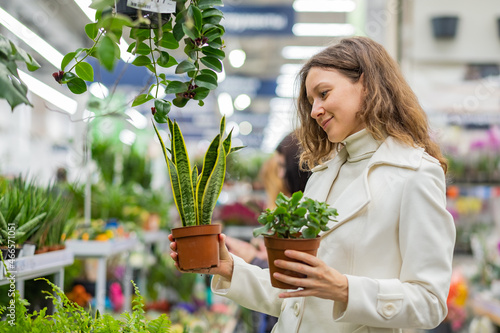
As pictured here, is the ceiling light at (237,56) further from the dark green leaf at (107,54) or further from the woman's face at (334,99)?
the dark green leaf at (107,54)

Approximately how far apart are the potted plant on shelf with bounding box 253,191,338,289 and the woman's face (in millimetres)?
343

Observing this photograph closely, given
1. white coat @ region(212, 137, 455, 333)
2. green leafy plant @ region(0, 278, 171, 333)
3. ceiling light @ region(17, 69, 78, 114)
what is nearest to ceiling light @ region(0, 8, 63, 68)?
ceiling light @ region(17, 69, 78, 114)

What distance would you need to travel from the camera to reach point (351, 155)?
1596 mm

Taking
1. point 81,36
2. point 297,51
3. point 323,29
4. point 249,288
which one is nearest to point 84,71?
point 249,288

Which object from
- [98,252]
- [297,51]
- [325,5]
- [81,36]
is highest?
A: [297,51]

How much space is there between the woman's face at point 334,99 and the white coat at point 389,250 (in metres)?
0.12

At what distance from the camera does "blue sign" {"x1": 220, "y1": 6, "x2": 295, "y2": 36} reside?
4.96 meters

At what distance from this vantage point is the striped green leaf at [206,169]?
1401mm

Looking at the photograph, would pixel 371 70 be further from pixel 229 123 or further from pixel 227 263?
pixel 229 123

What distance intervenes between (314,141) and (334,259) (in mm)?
511

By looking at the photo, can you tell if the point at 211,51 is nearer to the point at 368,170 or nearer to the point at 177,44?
the point at 177,44

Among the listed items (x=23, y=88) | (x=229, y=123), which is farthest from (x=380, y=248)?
(x=229, y=123)

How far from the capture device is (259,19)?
4984 mm

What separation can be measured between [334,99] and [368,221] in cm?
34
